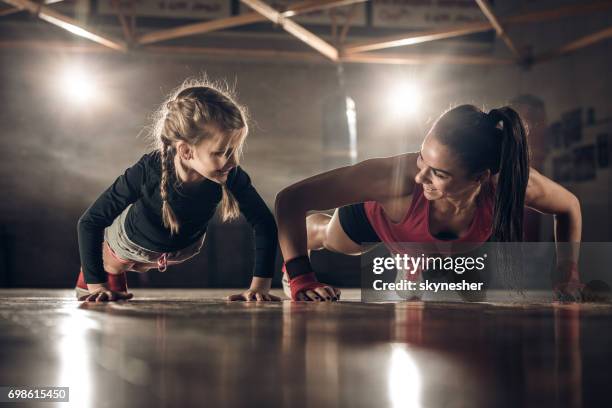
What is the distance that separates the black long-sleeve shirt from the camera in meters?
1.52

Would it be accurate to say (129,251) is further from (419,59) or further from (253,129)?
(419,59)

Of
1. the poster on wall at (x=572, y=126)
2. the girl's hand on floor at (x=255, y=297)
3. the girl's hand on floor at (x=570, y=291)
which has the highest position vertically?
the poster on wall at (x=572, y=126)

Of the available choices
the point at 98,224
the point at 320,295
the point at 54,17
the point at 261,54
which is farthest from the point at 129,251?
the point at 261,54

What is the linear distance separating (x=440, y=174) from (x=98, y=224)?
92 cm

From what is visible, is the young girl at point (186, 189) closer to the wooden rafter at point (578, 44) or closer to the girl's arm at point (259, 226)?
the girl's arm at point (259, 226)

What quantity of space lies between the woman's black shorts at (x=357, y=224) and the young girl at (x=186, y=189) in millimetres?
303

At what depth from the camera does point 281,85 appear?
4117 mm

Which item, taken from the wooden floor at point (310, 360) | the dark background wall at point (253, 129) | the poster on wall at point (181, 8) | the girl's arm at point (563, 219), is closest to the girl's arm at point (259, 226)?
the wooden floor at point (310, 360)

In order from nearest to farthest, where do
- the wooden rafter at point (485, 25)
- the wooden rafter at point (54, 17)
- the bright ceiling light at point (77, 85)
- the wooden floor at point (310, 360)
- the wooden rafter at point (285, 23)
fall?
the wooden floor at point (310, 360)
the wooden rafter at point (54, 17)
the wooden rafter at point (285, 23)
the wooden rafter at point (485, 25)
the bright ceiling light at point (77, 85)

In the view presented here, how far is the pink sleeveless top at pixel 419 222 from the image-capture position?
1653mm

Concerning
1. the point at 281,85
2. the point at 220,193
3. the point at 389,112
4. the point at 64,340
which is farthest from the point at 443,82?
the point at 64,340

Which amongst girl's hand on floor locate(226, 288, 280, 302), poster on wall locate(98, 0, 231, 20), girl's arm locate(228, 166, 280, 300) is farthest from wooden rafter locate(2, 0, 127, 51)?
girl's hand on floor locate(226, 288, 280, 302)

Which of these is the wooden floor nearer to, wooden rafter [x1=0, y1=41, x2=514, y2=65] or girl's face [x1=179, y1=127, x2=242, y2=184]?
girl's face [x1=179, y1=127, x2=242, y2=184]

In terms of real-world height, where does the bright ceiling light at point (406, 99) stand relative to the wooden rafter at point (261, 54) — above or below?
below
